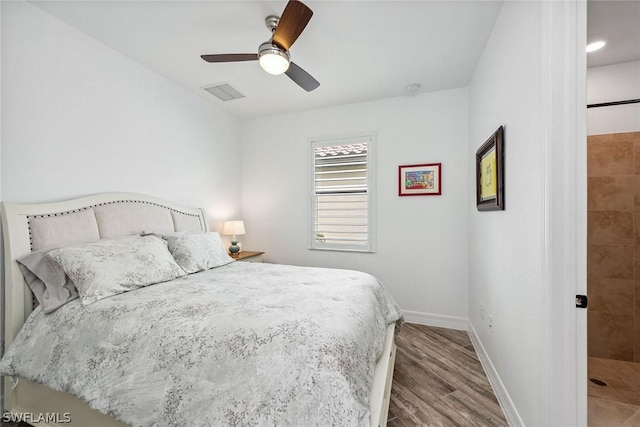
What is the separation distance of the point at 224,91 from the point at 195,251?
189cm

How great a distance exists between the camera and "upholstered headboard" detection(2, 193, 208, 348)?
1625 millimetres

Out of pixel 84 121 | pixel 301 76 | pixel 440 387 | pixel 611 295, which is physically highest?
pixel 301 76

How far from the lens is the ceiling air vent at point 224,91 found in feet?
9.64

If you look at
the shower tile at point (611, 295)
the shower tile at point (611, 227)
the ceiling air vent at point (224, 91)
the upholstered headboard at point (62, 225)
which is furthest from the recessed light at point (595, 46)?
the upholstered headboard at point (62, 225)

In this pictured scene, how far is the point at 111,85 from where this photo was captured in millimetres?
2311

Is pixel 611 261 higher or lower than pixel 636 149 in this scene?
lower

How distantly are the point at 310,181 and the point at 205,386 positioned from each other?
2.83m

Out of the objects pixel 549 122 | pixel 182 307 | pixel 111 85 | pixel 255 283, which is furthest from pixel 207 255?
pixel 549 122

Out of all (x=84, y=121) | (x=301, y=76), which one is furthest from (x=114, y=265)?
(x=301, y=76)

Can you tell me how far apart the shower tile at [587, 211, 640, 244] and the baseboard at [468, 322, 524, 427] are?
1.30 meters

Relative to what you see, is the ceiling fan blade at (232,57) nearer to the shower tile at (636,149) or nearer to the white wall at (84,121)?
the white wall at (84,121)

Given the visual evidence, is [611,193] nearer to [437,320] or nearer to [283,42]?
[437,320]

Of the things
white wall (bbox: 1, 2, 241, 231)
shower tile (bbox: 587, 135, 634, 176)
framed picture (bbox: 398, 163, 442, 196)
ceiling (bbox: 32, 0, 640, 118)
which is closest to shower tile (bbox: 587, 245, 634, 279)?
shower tile (bbox: 587, 135, 634, 176)

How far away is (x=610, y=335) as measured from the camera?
215 cm
